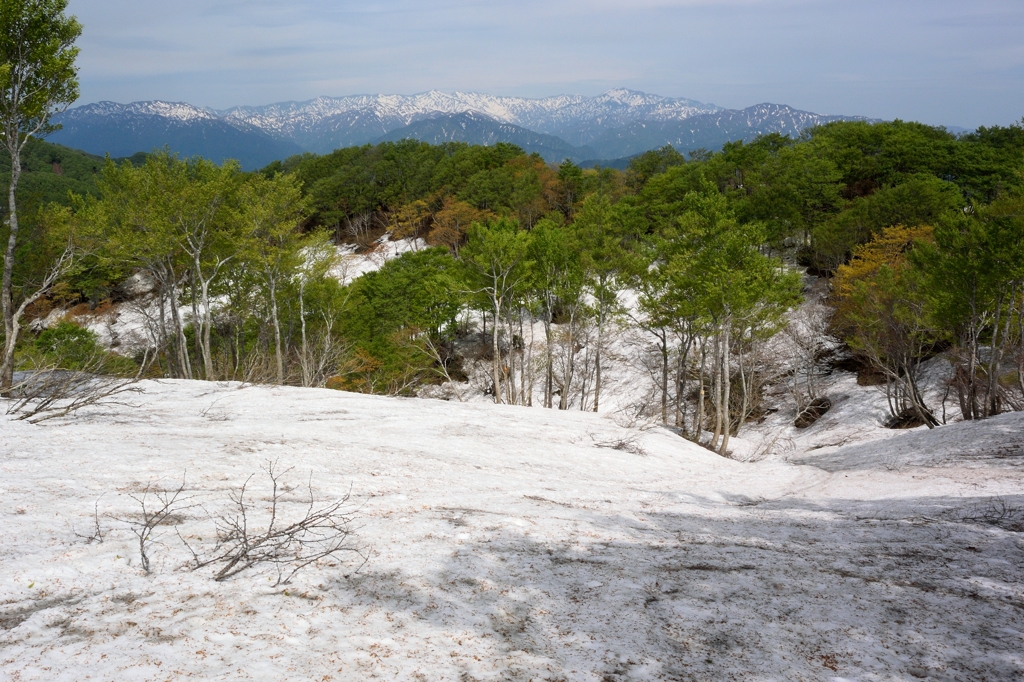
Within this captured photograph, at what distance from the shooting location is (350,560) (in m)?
5.38

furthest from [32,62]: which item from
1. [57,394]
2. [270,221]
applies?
[270,221]

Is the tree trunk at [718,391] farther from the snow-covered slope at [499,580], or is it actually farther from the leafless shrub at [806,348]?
the leafless shrub at [806,348]

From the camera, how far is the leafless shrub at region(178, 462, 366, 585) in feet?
16.4

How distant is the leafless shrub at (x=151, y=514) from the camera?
512 centimetres

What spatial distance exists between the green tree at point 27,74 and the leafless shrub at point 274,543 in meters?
10.5

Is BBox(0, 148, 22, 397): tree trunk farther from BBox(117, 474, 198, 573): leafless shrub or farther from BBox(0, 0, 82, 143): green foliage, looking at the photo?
BBox(117, 474, 198, 573): leafless shrub

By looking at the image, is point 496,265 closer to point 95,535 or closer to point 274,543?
point 274,543

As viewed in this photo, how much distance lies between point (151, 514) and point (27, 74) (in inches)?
525

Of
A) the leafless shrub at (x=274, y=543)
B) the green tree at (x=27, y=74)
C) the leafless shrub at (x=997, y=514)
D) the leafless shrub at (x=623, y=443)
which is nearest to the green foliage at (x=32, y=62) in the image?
the green tree at (x=27, y=74)

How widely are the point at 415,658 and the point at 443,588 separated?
1.10 meters

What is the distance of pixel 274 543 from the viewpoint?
5434 mm

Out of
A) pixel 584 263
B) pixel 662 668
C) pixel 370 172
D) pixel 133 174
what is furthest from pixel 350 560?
pixel 370 172

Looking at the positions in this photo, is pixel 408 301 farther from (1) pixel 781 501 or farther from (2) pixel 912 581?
(2) pixel 912 581

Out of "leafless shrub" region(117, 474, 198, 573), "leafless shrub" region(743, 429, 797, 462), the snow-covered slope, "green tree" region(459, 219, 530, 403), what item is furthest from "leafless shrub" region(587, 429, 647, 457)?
"leafless shrub" region(743, 429, 797, 462)
